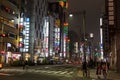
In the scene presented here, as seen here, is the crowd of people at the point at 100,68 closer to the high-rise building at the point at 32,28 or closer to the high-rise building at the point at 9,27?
the high-rise building at the point at 9,27

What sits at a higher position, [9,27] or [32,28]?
[32,28]

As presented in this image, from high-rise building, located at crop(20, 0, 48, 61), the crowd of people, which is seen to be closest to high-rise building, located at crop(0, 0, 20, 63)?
high-rise building, located at crop(20, 0, 48, 61)

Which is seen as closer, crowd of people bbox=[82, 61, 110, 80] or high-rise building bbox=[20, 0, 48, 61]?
crowd of people bbox=[82, 61, 110, 80]

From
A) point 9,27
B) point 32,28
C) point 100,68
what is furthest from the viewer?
point 32,28

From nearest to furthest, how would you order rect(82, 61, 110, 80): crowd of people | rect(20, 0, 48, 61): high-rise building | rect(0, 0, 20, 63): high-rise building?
rect(82, 61, 110, 80): crowd of people → rect(0, 0, 20, 63): high-rise building → rect(20, 0, 48, 61): high-rise building

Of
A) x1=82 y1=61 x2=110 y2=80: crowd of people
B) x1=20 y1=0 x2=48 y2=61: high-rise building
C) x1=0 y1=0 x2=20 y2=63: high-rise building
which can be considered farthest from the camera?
x1=20 y1=0 x2=48 y2=61: high-rise building

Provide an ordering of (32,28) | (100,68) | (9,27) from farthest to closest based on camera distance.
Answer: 1. (32,28)
2. (9,27)
3. (100,68)

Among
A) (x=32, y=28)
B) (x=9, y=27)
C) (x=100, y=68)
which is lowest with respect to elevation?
(x=100, y=68)

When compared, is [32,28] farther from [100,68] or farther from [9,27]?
[100,68]

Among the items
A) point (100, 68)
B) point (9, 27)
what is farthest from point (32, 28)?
point (100, 68)

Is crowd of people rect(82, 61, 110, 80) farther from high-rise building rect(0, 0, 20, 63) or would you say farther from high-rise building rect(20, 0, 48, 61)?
high-rise building rect(20, 0, 48, 61)

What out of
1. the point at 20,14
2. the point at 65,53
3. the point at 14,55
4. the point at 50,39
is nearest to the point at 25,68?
the point at 14,55

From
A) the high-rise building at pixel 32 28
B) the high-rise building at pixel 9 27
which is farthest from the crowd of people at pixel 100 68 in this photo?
the high-rise building at pixel 32 28

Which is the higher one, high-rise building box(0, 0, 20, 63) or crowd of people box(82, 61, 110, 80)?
high-rise building box(0, 0, 20, 63)
